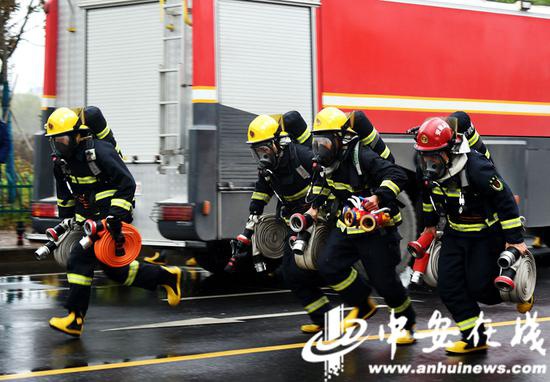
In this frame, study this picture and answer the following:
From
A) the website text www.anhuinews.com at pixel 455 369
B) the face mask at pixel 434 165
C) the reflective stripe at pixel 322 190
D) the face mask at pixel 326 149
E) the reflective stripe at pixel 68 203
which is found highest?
the face mask at pixel 326 149

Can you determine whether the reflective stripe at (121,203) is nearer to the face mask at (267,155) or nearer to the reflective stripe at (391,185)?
the face mask at (267,155)

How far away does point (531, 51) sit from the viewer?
13234 millimetres

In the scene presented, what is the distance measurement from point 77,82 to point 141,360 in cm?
502

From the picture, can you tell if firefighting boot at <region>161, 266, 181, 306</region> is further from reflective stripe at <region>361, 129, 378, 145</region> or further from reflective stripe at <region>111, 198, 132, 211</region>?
reflective stripe at <region>361, 129, 378, 145</region>

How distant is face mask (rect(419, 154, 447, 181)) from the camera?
7.43 meters

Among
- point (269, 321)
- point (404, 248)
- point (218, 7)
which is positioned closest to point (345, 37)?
point (218, 7)

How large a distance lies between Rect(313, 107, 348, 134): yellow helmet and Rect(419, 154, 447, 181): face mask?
0.76 metres

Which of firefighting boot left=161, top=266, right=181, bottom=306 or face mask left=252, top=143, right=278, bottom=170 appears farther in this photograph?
firefighting boot left=161, top=266, right=181, bottom=306

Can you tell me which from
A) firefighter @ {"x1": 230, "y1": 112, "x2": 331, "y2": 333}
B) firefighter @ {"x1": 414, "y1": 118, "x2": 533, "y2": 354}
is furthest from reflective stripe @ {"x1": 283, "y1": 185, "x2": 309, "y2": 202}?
firefighter @ {"x1": 414, "y1": 118, "x2": 533, "y2": 354}

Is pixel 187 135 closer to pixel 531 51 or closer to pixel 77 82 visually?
pixel 77 82

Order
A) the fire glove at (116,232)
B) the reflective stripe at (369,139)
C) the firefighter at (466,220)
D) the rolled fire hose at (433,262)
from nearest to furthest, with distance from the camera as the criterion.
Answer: the firefighter at (466,220) < the rolled fire hose at (433,262) < the reflective stripe at (369,139) < the fire glove at (116,232)

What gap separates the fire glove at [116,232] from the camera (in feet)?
27.7

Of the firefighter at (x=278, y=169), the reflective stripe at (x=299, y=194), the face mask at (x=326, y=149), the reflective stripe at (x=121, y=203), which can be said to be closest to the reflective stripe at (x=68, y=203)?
the reflective stripe at (x=121, y=203)

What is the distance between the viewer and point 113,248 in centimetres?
855
